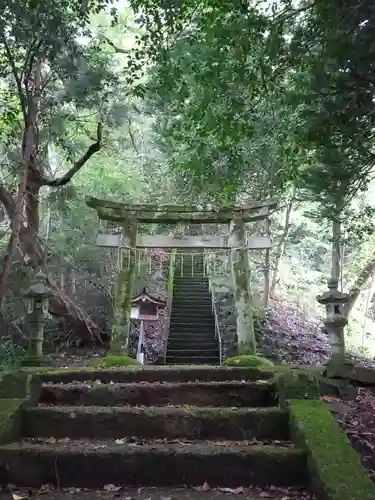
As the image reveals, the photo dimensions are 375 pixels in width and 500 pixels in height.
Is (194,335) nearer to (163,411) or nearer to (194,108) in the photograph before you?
(194,108)

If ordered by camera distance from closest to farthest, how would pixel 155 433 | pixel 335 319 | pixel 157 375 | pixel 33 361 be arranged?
pixel 155 433
pixel 157 375
pixel 335 319
pixel 33 361

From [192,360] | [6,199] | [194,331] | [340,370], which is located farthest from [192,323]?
[340,370]

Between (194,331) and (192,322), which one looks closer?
(194,331)

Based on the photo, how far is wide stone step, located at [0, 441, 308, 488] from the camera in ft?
10.7

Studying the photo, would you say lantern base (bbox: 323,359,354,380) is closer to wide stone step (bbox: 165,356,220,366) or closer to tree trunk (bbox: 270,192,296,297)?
wide stone step (bbox: 165,356,220,366)

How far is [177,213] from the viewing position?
9156 mm

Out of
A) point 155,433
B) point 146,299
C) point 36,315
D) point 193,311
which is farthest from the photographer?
point 193,311

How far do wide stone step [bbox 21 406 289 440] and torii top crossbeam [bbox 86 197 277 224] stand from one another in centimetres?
543

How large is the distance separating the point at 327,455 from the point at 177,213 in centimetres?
648

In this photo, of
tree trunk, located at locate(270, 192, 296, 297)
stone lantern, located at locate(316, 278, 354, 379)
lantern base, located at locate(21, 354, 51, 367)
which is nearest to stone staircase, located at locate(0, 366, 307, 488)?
stone lantern, located at locate(316, 278, 354, 379)

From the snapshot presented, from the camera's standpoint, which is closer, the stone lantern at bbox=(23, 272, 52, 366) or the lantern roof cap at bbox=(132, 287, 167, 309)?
the stone lantern at bbox=(23, 272, 52, 366)

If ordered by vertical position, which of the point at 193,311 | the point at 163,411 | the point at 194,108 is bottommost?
the point at 163,411

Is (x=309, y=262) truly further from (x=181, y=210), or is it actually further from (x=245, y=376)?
(x=245, y=376)

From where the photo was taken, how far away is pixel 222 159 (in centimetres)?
603
